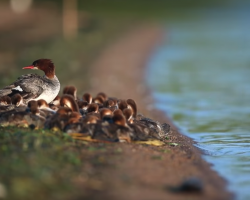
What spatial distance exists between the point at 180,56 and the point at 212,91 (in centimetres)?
995

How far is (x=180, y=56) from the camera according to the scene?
2817 centimetres

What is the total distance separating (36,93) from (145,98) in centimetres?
598

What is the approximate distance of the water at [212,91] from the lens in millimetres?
9891

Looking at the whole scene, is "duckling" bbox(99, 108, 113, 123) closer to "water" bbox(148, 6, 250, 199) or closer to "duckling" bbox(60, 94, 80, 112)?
"duckling" bbox(60, 94, 80, 112)

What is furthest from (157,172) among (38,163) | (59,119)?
(59,119)

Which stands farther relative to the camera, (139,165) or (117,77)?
(117,77)

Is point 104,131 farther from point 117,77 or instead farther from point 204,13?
point 204,13

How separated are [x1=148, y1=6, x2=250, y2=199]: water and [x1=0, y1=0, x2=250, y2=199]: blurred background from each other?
14 mm

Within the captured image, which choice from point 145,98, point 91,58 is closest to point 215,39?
point 91,58

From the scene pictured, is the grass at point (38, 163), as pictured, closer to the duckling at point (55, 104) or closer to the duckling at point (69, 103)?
the duckling at point (69, 103)

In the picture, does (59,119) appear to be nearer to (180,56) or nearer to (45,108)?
(45,108)

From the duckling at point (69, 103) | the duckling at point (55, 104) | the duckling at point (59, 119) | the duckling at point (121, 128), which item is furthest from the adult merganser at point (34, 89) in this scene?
the duckling at point (121, 128)

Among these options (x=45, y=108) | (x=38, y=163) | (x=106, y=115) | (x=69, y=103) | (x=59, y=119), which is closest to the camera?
(x=38, y=163)

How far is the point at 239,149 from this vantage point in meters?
10.4
